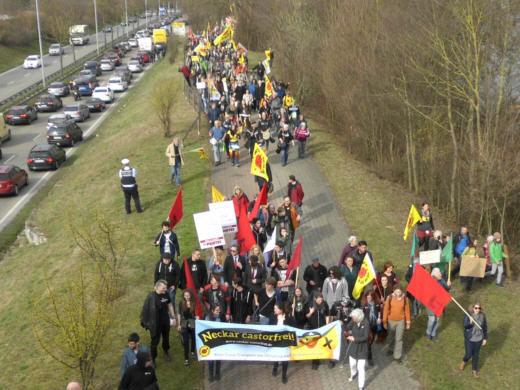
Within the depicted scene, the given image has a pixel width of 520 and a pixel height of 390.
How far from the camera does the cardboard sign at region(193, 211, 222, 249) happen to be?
48.1 feet

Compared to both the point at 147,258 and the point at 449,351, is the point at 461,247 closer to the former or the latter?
the point at 449,351

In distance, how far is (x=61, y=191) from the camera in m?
27.7

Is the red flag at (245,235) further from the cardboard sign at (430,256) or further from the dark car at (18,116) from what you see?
the dark car at (18,116)

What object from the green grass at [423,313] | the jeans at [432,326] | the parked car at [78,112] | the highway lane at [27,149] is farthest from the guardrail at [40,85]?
the jeans at [432,326]

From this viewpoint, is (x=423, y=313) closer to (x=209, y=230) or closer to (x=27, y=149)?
(x=209, y=230)

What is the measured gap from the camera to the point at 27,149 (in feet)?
123

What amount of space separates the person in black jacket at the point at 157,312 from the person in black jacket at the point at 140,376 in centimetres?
170

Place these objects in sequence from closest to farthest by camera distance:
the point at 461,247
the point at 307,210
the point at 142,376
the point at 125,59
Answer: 1. the point at 142,376
2. the point at 461,247
3. the point at 307,210
4. the point at 125,59

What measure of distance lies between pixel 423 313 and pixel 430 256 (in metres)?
1.31

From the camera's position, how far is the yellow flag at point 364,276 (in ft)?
42.0

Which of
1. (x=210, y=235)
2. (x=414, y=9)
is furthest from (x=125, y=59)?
(x=210, y=235)

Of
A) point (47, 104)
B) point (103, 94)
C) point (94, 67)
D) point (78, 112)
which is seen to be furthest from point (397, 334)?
point (94, 67)

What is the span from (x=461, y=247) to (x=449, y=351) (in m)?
3.34

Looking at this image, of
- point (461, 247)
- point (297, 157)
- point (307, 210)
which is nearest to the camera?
point (461, 247)
